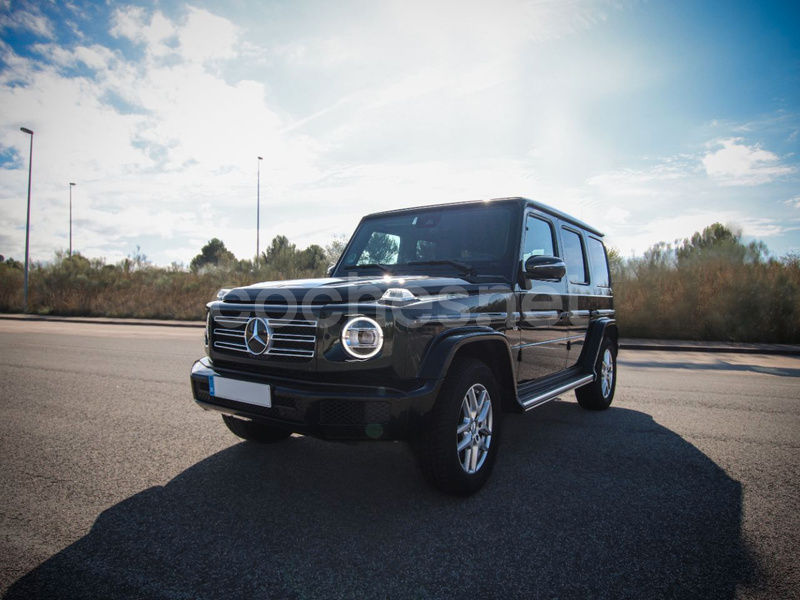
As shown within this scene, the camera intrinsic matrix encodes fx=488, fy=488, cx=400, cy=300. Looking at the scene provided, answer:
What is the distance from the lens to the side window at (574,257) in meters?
4.84

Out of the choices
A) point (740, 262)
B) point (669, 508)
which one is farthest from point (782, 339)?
point (669, 508)

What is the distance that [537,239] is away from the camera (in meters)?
4.15

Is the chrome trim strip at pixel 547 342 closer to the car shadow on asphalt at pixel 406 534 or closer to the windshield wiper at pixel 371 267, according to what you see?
the car shadow on asphalt at pixel 406 534

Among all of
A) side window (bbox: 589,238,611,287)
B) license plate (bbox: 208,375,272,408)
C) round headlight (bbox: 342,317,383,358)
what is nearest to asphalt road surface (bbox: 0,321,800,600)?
license plate (bbox: 208,375,272,408)

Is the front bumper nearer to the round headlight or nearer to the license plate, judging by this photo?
the license plate

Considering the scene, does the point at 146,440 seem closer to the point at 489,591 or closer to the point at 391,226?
the point at 391,226

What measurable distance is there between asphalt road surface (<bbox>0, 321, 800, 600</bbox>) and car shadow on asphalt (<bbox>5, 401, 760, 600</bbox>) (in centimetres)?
1

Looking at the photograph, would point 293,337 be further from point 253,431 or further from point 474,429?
point 253,431

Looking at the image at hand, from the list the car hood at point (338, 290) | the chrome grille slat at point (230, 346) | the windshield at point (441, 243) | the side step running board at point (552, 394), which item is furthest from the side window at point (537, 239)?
the chrome grille slat at point (230, 346)

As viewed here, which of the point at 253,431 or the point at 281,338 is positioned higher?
the point at 281,338

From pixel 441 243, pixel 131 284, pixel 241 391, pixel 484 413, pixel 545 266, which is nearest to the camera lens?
pixel 241 391

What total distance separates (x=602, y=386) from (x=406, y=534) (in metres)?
3.59

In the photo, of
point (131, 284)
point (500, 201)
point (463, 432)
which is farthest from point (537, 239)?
point (131, 284)

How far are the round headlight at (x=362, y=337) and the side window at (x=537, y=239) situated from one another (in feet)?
5.53
